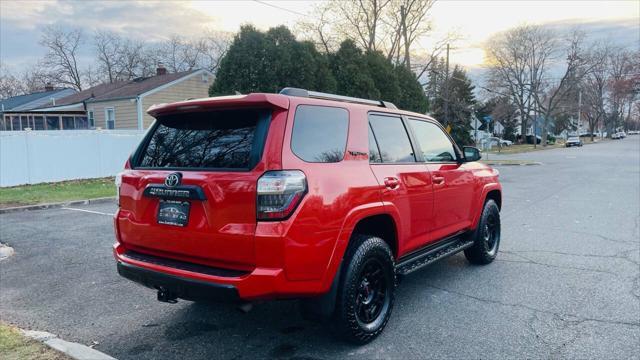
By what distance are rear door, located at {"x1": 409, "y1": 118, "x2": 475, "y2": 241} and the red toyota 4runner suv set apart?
526 millimetres

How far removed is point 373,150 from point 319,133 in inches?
27.5

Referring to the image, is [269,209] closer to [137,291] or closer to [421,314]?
[421,314]

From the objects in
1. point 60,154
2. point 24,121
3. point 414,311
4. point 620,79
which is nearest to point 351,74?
point 60,154

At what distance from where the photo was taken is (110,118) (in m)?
28.8

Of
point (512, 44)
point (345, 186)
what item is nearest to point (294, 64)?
point (345, 186)

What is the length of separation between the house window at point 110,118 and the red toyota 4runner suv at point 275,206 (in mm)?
27026

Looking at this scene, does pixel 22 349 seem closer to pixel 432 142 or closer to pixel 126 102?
pixel 432 142

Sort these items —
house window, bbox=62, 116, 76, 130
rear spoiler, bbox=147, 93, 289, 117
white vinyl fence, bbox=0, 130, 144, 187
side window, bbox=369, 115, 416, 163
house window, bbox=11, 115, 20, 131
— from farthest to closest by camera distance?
house window, bbox=11, 115, 20, 131, house window, bbox=62, 116, 76, 130, white vinyl fence, bbox=0, 130, 144, 187, side window, bbox=369, 115, 416, 163, rear spoiler, bbox=147, 93, 289, 117

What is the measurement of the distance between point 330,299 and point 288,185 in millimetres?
933

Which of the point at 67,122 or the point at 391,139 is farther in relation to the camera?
the point at 67,122

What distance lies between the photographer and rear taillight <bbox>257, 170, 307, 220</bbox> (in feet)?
9.93

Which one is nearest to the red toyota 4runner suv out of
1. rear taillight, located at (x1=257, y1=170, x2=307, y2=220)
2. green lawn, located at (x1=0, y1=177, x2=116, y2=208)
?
rear taillight, located at (x1=257, y1=170, x2=307, y2=220)

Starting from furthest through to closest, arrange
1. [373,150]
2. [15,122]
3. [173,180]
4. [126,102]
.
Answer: [15,122]
[126,102]
[373,150]
[173,180]

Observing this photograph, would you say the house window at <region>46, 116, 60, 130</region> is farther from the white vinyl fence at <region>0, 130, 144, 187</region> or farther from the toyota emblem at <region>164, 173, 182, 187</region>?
the toyota emblem at <region>164, 173, 182, 187</region>
